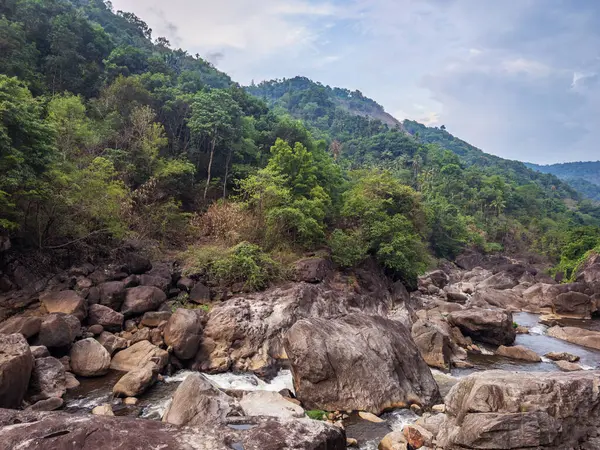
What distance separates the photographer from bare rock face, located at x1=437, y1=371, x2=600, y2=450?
26.6 ft

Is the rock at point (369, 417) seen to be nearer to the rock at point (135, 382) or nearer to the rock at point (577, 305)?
the rock at point (135, 382)

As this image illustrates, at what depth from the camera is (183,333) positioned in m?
15.4

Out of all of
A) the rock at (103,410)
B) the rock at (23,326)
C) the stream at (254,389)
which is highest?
the rock at (23,326)

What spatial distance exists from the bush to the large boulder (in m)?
10.7

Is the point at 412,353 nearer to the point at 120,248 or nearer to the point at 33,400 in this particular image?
the point at 33,400

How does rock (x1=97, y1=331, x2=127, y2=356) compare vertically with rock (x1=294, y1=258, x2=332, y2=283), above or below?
below

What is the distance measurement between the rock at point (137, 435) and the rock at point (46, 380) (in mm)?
5429

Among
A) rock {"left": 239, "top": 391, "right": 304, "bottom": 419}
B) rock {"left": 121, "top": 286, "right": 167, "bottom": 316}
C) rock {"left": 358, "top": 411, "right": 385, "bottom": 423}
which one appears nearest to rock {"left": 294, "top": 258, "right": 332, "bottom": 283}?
rock {"left": 121, "top": 286, "right": 167, "bottom": 316}

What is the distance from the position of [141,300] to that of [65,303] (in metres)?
2.92

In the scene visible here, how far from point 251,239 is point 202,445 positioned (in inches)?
735

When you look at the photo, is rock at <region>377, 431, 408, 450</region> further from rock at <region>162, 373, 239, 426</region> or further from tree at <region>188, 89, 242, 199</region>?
tree at <region>188, 89, 242, 199</region>

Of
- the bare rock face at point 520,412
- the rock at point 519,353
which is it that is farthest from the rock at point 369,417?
the rock at point 519,353

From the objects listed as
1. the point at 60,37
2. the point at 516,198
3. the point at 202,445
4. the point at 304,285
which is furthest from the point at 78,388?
the point at 516,198

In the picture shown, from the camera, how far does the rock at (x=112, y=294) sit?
16.7 meters
